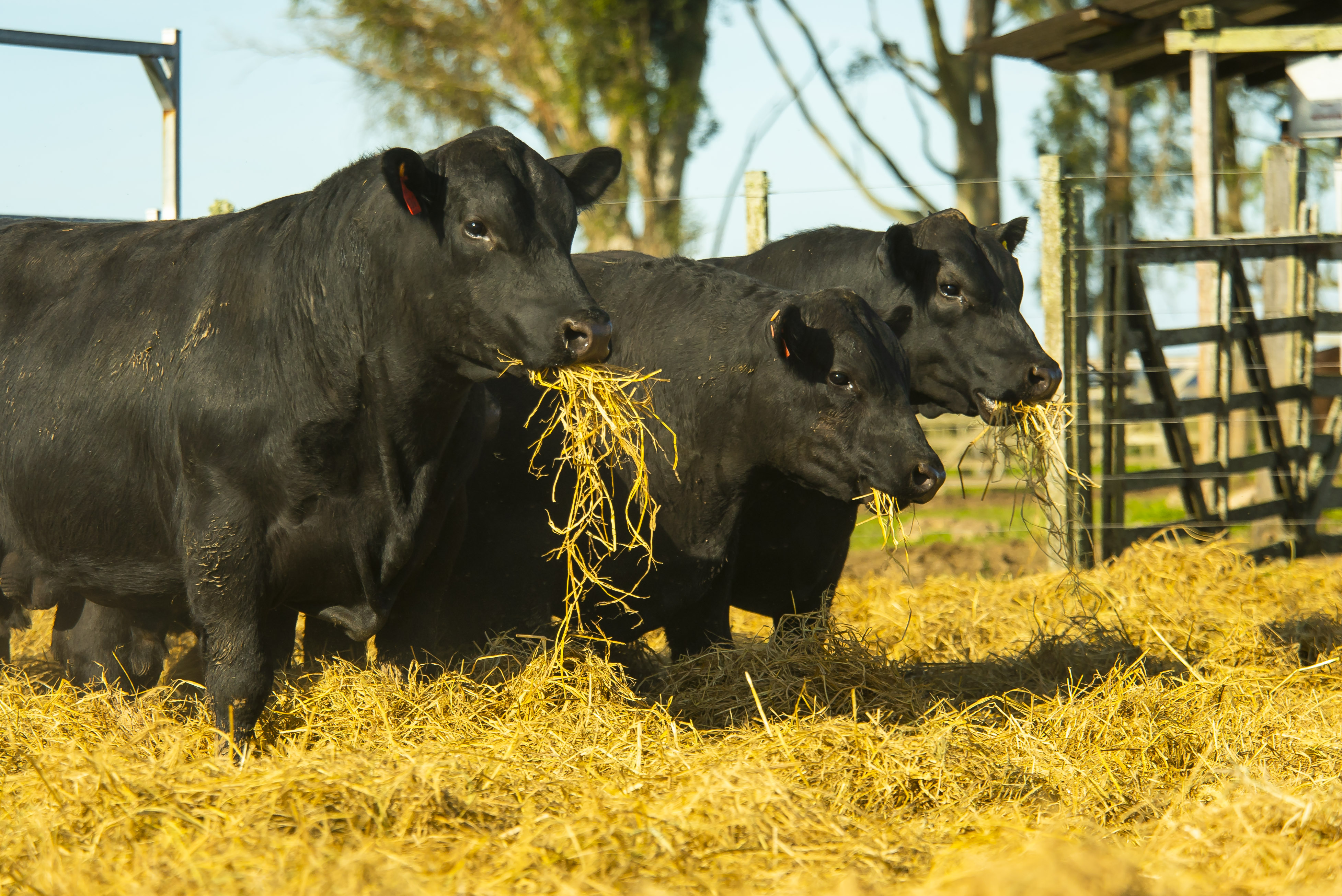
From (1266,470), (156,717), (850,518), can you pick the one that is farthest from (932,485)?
(1266,470)

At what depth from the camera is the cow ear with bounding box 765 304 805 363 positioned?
3883 mm

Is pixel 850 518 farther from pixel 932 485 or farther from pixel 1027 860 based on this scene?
pixel 1027 860

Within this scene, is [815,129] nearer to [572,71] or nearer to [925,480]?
[572,71]

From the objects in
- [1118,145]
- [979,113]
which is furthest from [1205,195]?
[1118,145]

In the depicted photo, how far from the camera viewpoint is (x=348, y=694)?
3.81m

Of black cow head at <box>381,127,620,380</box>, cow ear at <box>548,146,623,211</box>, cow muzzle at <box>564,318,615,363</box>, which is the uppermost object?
cow ear at <box>548,146,623,211</box>

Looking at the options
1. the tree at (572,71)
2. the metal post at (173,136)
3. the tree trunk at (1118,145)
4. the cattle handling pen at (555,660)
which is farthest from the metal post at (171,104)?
the tree trunk at (1118,145)

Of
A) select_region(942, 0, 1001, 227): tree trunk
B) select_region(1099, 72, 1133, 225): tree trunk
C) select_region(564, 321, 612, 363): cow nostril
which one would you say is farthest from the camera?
select_region(1099, 72, 1133, 225): tree trunk

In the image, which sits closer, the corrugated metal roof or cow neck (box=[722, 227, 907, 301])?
cow neck (box=[722, 227, 907, 301])

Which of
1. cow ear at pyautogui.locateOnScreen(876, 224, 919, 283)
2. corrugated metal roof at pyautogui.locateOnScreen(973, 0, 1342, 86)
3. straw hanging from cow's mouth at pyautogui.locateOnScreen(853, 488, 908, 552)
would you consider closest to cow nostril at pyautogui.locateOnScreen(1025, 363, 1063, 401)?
cow ear at pyautogui.locateOnScreen(876, 224, 919, 283)

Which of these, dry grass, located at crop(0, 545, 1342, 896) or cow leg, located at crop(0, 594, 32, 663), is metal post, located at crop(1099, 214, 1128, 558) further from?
cow leg, located at crop(0, 594, 32, 663)

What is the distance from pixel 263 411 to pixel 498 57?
67.2 feet

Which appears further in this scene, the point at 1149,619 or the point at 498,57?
the point at 498,57

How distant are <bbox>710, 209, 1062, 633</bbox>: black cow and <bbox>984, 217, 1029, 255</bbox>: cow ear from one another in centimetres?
20
